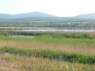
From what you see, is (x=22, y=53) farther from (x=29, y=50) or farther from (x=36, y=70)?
(x=36, y=70)

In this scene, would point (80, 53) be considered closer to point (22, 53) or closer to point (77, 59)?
point (77, 59)

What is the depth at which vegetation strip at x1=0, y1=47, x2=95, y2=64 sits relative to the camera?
878 inches

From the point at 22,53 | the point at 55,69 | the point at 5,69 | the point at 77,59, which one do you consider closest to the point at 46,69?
the point at 55,69

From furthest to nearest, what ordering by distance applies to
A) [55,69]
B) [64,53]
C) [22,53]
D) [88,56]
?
1. [22,53]
2. [64,53]
3. [88,56]
4. [55,69]

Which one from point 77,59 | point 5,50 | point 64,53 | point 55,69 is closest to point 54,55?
point 64,53

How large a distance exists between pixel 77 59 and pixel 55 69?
334 inches

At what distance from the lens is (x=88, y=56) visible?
22.9 meters

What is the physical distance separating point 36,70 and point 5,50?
1454 cm

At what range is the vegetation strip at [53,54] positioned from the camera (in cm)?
2231

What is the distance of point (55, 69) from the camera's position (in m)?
14.6

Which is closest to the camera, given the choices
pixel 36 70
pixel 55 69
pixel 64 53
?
pixel 36 70

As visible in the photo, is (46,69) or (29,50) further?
(29,50)

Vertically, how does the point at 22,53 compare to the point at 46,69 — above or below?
below

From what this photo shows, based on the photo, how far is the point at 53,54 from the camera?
25.1 m
